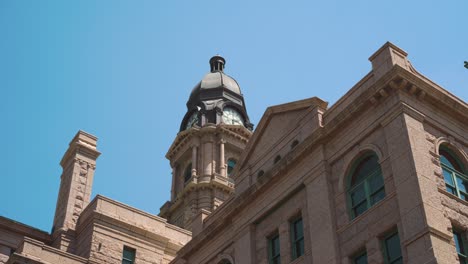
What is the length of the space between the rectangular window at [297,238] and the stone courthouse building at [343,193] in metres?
0.05

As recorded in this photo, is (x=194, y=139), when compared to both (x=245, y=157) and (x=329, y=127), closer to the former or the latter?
(x=245, y=157)

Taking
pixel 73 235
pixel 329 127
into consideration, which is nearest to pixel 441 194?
pixel 329 127

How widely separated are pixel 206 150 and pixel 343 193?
44398 mm

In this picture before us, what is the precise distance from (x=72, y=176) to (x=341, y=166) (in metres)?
23.2

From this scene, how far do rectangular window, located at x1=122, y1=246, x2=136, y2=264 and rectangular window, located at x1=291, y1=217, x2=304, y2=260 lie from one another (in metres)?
14.3

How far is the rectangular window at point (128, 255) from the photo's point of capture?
138ft

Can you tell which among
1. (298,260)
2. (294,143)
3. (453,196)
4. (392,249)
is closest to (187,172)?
(294,143)

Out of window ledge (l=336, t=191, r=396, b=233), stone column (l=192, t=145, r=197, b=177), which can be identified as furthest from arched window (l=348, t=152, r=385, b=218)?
stone column (l=192, t=145, r=197, b=177)

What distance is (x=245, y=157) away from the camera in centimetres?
3631

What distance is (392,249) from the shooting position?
25.8 metres

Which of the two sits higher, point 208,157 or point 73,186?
point 208,157

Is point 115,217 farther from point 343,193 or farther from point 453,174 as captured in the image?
point 453,174

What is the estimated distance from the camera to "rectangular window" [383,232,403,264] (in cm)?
2534

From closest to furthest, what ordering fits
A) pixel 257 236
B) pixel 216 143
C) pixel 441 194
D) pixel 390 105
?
pixel 441 194 < pixel 390 105 < pixel 257 236 < pixel 216 143
